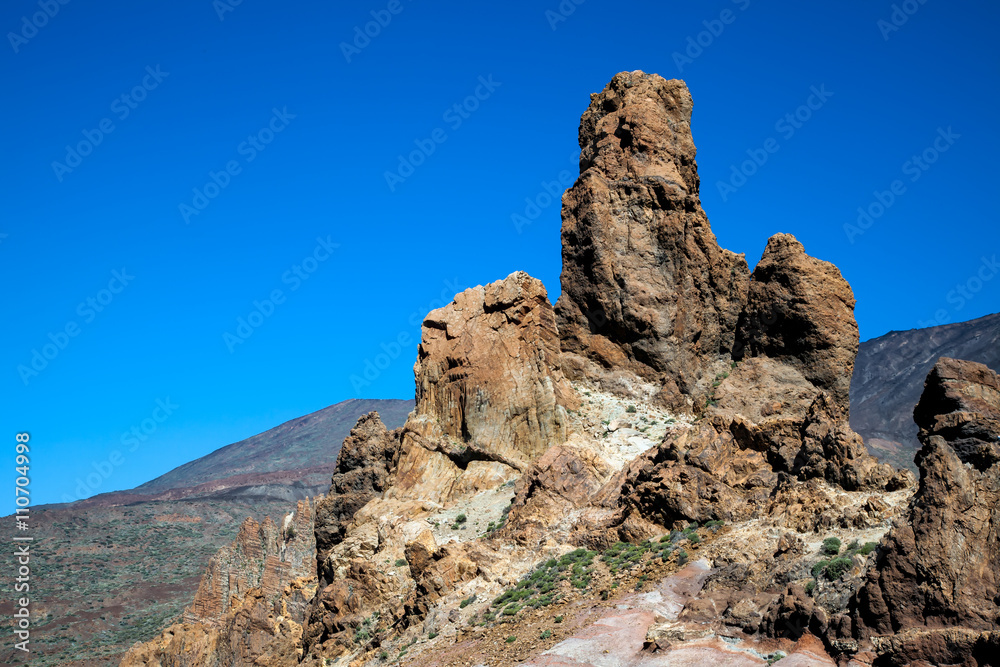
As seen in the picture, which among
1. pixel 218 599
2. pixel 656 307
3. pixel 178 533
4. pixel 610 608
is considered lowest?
pixel 610 608

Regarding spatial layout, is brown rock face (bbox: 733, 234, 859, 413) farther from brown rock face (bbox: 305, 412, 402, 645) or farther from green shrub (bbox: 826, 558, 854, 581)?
green shrub (bbox: 826, 558, 854, 581)

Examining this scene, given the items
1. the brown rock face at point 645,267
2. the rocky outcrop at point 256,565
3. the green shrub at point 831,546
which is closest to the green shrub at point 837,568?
the green shrub at point 831,546

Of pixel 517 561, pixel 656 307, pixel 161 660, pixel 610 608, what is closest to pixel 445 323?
pixel 656 307

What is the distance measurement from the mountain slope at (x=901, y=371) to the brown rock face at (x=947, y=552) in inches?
3669

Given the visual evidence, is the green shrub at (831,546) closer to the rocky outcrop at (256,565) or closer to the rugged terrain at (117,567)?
the rocky outcrop at (256,565)

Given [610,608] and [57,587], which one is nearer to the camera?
[610,608]

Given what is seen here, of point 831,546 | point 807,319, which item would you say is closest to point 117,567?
point 807,319

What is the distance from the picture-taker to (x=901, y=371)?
566 feet

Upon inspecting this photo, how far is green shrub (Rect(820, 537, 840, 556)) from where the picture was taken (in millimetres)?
17969

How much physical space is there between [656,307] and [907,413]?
4637 inches

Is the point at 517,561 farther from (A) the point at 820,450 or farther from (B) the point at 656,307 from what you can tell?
(B) the point at 656,307

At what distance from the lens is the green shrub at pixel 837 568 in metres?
16.8

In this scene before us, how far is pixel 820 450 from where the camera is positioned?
21359 mm

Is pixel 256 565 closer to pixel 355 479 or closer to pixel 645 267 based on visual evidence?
pixel 355 479
